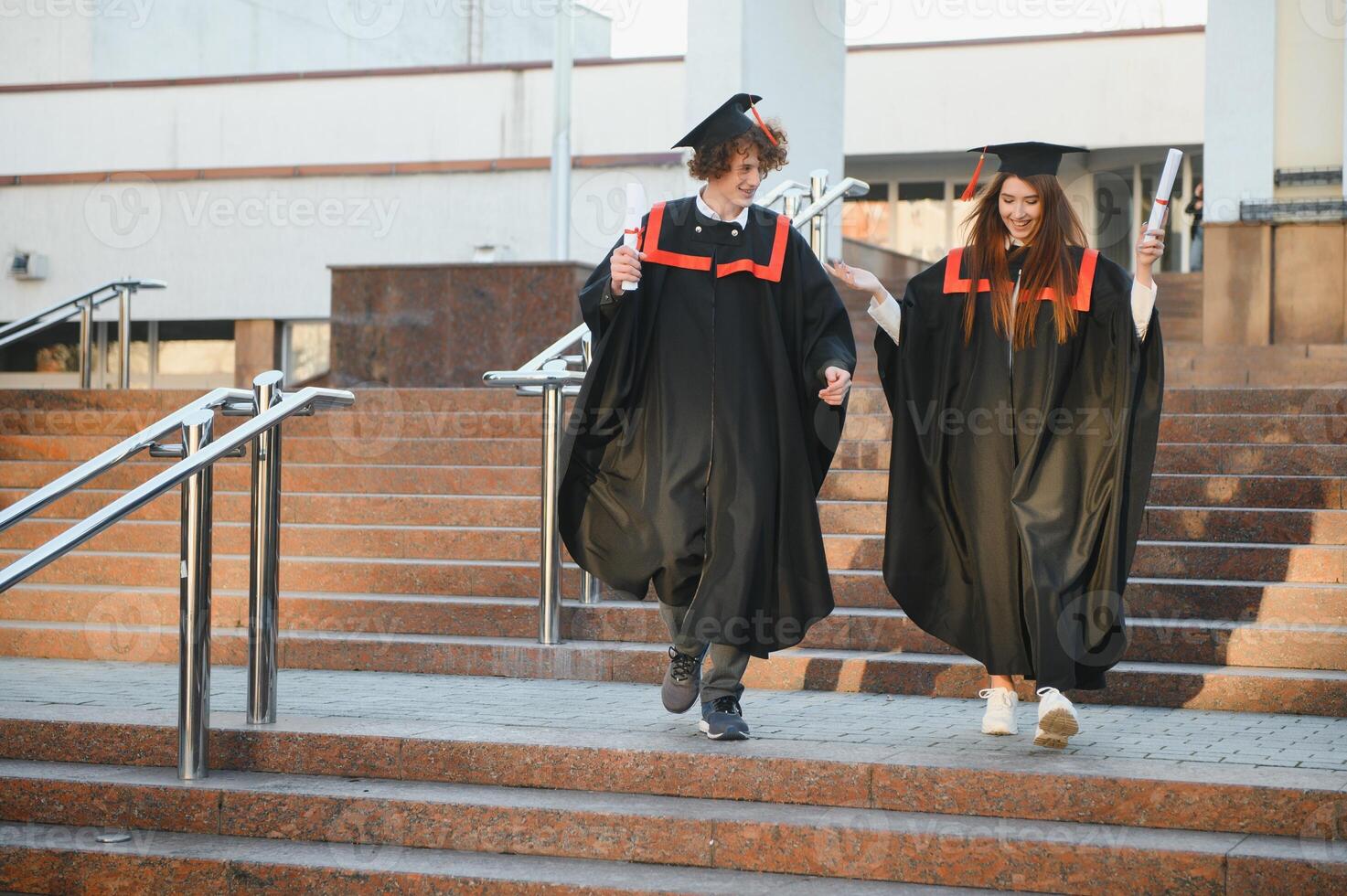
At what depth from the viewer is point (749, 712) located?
567 cm

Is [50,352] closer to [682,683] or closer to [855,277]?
[682,683]

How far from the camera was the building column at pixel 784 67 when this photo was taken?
523 inches

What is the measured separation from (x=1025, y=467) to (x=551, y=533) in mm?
2314

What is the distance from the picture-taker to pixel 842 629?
21.3 feet

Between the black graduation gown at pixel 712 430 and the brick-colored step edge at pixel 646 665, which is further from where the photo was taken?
the brick-colored step edge at pixel 646 665

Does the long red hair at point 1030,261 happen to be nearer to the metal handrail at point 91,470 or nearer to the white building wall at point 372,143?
the metal handrail at point 91,470

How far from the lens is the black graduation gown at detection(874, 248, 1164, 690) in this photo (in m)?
5.11

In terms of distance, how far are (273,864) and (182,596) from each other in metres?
0.88

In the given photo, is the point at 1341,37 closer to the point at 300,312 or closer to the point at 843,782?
the point at 843,782

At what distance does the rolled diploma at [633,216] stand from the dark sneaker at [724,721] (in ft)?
4.46

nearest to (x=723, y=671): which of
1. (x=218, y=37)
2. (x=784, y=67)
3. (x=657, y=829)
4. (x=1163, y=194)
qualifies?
(x=657, y=829)

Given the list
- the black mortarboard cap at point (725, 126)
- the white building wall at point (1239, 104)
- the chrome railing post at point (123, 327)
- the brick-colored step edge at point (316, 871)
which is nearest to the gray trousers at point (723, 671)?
the brick-colored step edge at point (316, 871)

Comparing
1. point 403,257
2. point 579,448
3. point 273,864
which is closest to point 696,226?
point 579,448

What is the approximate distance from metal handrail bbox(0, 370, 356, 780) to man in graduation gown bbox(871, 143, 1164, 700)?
2031 mm
